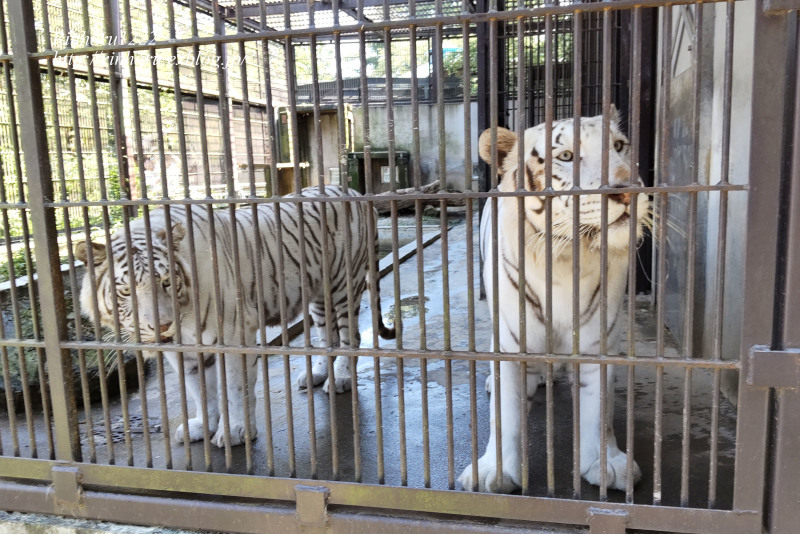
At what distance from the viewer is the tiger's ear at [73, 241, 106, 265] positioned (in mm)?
2398

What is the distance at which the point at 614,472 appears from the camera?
7.23 feet

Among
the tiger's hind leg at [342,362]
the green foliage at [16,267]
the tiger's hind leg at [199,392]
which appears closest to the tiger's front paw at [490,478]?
the tiger's hind leg at [199,392]

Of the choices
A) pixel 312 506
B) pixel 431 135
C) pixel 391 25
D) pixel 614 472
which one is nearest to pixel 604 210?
pixel 391 25

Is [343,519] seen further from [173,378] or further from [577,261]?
[173,378]

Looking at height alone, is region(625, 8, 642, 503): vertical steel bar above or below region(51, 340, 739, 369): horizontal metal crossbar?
above

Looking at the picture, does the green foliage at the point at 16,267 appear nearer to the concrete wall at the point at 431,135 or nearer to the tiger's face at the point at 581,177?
the tiger's face at the point at 581,177

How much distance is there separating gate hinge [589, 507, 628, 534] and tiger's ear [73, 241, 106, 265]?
186 cm

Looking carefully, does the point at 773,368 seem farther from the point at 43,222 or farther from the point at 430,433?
the point at 43,222

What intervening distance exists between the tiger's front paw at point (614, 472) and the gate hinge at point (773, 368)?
0.64m

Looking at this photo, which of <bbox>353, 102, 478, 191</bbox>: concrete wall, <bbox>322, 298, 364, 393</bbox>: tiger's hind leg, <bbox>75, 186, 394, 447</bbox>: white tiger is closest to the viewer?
<bbox>75, 186, 394, 447</bbox>: white tiger

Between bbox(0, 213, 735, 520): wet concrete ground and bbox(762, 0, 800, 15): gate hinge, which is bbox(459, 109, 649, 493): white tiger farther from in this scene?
bbox(762, 0, 800, 15): gate hinge

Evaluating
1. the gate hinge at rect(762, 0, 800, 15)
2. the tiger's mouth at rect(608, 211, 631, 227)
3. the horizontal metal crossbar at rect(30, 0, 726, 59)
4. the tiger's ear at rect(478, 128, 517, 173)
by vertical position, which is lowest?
the tiger's mouth at rect(608, 211, 631, 227)

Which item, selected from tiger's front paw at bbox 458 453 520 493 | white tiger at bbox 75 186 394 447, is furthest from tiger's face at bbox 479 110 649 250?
tiger's front paw at bbox 458 453 520 493

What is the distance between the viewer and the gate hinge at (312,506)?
2059mm
